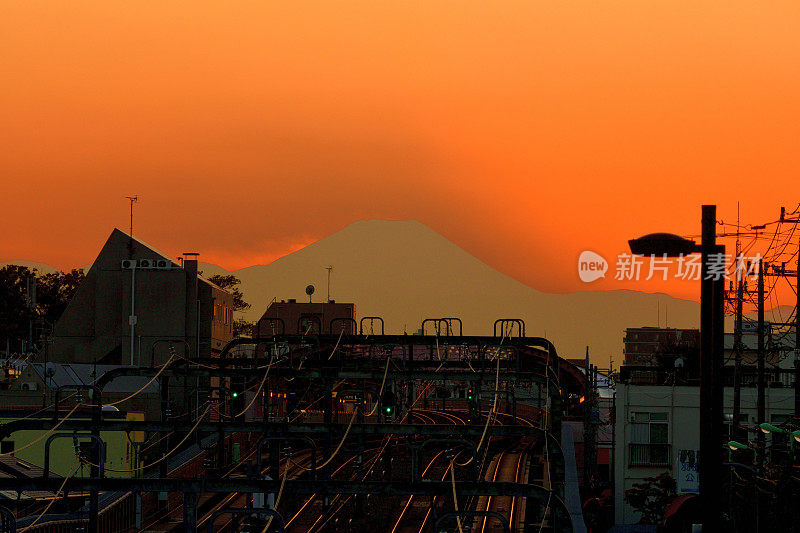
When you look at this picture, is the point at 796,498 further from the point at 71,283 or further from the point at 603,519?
the point at 71,283

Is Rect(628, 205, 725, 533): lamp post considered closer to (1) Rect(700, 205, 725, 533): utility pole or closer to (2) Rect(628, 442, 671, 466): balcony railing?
(1) Rect(700, 205, 725, 533): utility pole

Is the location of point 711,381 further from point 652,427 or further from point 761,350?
point 652,427

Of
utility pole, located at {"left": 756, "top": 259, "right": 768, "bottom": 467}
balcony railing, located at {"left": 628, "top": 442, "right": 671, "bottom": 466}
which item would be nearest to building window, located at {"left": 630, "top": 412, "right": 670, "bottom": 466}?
balcony railing, located at {"left": 628, "top": 442, "right": 671, "bottom": 466}

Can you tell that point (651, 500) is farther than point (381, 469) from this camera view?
Yes

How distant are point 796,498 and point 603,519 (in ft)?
52.1

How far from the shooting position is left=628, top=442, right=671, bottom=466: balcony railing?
157 ft

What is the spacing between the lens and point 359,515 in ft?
90.6

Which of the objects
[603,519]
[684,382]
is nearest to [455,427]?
[603,519]

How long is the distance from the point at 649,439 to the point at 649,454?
0.76m

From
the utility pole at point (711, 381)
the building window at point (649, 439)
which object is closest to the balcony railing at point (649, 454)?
the building window at point (649, 439)

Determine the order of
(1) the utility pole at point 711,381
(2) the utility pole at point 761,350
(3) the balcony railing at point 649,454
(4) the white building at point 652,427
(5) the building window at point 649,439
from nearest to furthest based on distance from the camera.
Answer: (1) the utility pole at point 711,381, (2) the utility pole at point 761,350, (4) the white building at point 652,427, (3) the balcony railing at point 649,454, (5) the building window at point 649,439

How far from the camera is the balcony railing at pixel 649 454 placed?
47.9 m

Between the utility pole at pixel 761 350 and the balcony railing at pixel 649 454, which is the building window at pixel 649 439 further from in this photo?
the utility pole at pixel 761 350

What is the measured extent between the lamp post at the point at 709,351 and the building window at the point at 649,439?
37876 millimetres
